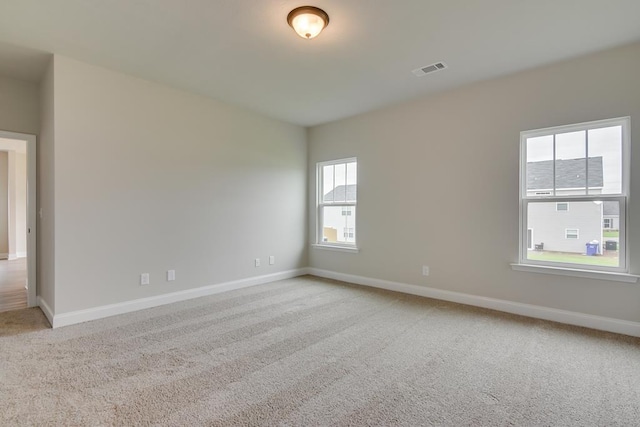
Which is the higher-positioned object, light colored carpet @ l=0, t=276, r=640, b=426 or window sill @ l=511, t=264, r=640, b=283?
window sill @ l=511, t=264, r=640, b=283

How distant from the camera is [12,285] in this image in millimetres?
4742

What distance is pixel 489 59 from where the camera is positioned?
313cm

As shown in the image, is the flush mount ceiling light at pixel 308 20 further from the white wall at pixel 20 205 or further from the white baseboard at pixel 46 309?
the white wall at pixel 20 205

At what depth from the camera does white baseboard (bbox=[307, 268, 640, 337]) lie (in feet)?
9.62

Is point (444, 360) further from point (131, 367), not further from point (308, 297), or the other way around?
point (131, 367)

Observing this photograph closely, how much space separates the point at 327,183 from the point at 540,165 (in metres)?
3.13

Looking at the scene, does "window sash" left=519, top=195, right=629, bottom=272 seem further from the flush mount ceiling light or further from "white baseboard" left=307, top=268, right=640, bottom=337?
the flush mount ceiling light

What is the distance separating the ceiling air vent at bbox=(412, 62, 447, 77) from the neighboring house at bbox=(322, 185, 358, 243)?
198 cm

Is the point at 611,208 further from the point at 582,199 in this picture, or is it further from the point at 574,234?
the point at 574,234

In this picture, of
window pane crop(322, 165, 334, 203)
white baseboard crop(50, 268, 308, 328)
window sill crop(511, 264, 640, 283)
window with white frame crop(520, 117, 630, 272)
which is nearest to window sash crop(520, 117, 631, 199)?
window with white frame crop(520, 117, 630, 272)

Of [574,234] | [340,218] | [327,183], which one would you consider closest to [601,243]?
[574,234]

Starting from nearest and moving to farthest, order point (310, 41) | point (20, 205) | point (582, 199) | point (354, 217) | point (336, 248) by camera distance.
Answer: point (310, 41)
point (582, 199)
point (354, 217)
point (336, 248)
point (20, 205)

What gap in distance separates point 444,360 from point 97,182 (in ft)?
12.4

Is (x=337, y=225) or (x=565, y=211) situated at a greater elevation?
(x=565, y=211)
